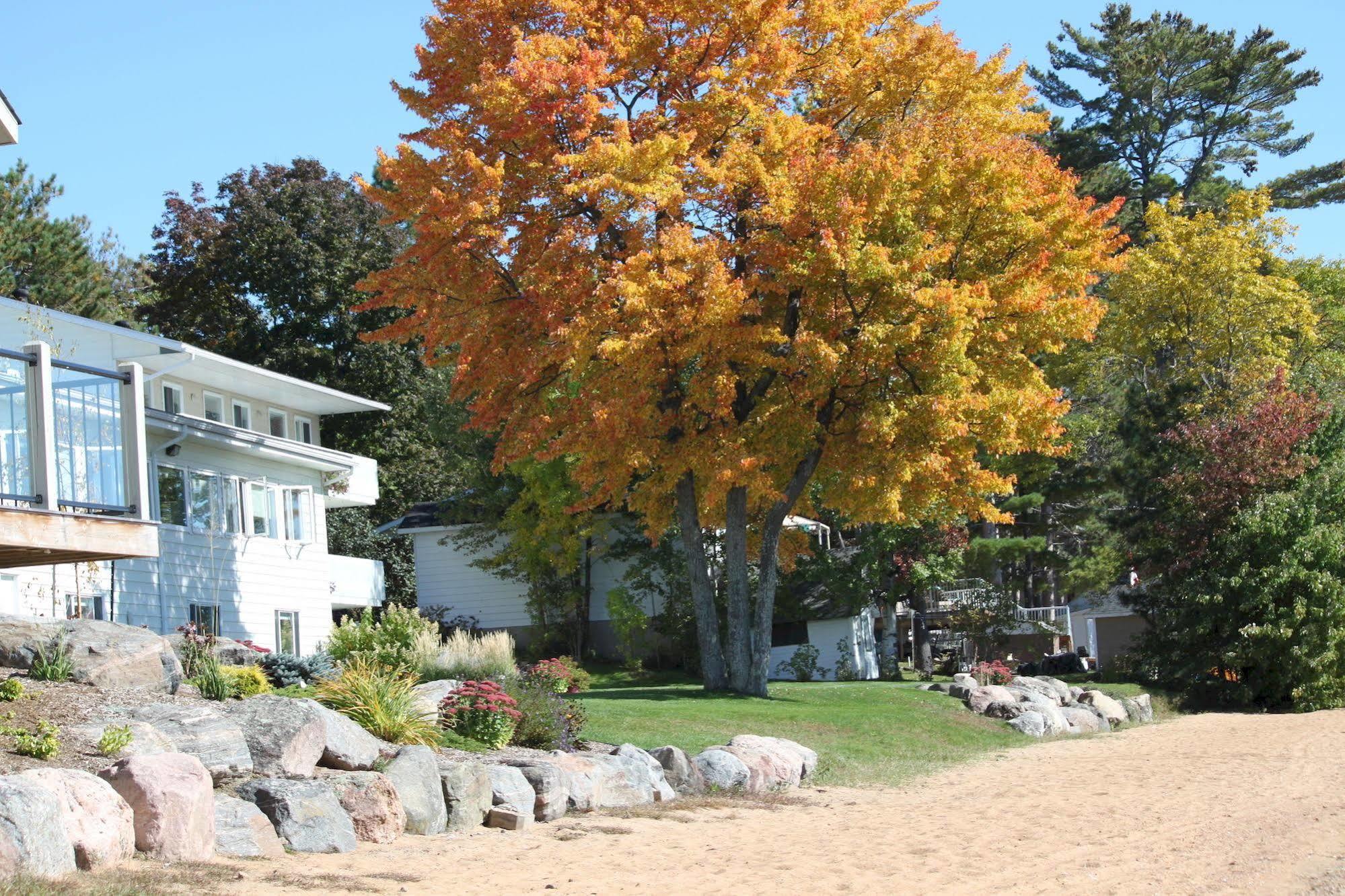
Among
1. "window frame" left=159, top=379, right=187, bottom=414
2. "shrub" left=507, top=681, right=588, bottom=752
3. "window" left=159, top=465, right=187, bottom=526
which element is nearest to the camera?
"shrub" left=507, top=681, right=588, bottom=752

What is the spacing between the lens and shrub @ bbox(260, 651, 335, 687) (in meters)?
16.1

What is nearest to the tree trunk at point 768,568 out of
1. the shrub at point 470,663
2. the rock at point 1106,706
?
the rock at point 1106,706

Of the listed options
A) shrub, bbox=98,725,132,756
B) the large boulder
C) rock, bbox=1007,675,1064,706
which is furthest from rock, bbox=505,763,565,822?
rock, bbox=1007,675,1064,706

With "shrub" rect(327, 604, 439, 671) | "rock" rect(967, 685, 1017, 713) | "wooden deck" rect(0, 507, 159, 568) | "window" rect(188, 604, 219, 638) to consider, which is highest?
"wooden deck" rect(0, 507, 159, 568)

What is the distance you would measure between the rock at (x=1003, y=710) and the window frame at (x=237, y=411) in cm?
1864

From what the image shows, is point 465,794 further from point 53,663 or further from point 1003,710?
point 1003,710

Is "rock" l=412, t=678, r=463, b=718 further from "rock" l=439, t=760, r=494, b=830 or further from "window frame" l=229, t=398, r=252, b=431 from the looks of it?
"window frame" l=229, t=398, r=252, b=431

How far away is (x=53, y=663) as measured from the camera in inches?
479

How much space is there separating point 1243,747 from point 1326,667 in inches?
370

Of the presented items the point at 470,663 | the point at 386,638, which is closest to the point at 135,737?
the point at 470,663

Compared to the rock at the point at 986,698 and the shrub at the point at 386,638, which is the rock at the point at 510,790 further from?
the rock at the point at 986,698

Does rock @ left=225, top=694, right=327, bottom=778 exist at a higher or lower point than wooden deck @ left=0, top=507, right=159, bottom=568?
lower

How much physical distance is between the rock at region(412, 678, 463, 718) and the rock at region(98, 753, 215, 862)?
16.7 ft

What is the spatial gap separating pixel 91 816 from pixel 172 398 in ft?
77.1
